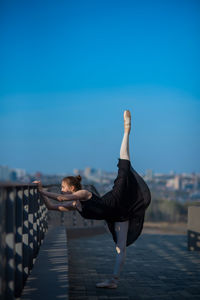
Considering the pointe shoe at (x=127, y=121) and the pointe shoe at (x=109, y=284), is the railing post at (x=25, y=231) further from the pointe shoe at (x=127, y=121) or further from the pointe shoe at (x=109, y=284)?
the pointe shoe at (x=127, y=121)

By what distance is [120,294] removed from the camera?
4539mm

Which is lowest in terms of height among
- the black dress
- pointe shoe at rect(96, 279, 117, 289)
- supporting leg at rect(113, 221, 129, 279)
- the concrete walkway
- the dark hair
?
the concrete walkway

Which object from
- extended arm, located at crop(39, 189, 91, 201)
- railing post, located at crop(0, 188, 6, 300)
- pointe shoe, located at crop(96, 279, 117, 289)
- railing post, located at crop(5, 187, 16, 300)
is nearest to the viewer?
railing post, located at crop(0, 188, 6, 300)

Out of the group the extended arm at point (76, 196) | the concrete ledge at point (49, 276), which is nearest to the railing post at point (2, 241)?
the concrete ledge at point (49, 276)

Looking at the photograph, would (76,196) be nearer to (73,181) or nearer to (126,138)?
(73,181)

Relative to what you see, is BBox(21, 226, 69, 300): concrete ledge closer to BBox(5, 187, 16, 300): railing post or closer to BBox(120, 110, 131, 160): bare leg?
BBox(5, 187, 16, 300): railing post

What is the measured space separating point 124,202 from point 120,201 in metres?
0.05

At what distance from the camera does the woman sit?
4.41 m

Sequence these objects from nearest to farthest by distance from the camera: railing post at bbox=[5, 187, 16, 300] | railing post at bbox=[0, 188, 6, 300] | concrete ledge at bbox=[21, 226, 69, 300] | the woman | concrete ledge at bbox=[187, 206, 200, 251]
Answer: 1. railing post at bbox=[0, 188, 6, 300]
2. railing post at bbox=[5, 187, 16, 300]
3. concrete ledge at bbox=[21, 226, 69, 300]
4. the woman
5. concrete ledge at bbox=[187, 206, 200, 251]

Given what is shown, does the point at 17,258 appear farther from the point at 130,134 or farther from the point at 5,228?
the point at 130,134

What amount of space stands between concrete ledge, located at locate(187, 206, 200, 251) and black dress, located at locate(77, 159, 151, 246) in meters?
4.44

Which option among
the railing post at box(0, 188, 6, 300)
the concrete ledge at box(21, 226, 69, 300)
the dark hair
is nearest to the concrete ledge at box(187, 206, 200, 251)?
the concrete ledge at box(21, 226, 69, 300)

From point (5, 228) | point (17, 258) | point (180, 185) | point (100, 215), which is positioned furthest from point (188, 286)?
point (180, 185)

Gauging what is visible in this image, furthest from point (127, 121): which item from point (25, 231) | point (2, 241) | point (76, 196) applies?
point (2, 241)
